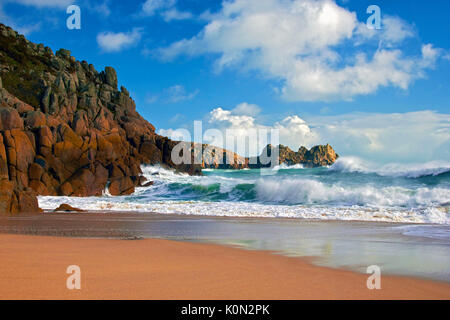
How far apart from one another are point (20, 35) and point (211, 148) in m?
Result: 56.6

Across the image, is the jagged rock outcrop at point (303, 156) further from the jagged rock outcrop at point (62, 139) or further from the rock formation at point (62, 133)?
the jagged rock outcrop at point (62, 139)

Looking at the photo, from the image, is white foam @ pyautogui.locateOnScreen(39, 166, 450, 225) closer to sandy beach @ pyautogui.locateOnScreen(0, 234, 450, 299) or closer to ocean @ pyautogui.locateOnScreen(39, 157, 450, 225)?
ocean @ pyautogui.locateOnScreen(39, 157, 450, 225)

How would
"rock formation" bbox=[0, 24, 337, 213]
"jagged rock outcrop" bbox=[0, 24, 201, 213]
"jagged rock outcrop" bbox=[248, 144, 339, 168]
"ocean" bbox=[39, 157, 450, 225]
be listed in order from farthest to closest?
"jagged rock outcrop" bbox=[248, 144, 339, 168] < "rock formation" bbox=[0, 24, 337, 213] < "jagged rock outcrop" bbox=[0, 24, 201, 213] < "ocean" bbox=[39, 157, 450, 225]

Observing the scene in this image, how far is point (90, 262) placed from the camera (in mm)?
4621

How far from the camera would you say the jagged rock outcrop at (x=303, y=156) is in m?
111

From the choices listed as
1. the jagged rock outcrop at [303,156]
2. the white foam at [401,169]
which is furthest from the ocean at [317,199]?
the jagged rock outcrop at [303,156]

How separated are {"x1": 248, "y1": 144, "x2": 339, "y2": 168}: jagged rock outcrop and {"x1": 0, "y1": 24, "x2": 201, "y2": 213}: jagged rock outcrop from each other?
224ft

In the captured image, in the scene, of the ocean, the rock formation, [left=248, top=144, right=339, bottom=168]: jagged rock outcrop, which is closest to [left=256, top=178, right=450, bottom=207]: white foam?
the ocean

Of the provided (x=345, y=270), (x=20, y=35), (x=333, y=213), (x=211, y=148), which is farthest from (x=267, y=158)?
(x=345, y=270)

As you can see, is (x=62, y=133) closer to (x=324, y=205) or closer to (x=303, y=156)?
(x=324, y=205)

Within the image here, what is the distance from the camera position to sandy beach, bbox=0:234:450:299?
10.7 ft

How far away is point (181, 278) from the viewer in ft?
12.6

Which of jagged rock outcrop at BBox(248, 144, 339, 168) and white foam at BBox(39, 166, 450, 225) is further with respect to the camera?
jagged rock outcrop at BBox(248, 144, 339, 168)
